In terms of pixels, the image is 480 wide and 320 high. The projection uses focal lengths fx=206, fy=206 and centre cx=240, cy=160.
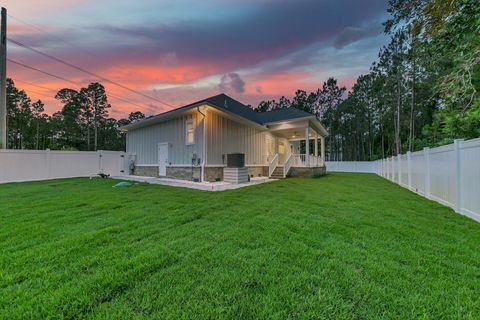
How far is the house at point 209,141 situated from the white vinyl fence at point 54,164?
5.31ft

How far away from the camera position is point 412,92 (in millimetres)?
18625

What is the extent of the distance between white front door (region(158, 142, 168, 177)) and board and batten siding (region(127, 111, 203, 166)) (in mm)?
293

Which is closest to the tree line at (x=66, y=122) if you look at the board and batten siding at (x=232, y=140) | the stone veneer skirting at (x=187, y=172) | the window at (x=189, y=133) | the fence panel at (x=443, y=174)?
the stone veneer skirting at (x=187, y=172)

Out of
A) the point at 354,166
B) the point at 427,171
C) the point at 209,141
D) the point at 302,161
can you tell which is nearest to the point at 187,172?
the point at 209,141

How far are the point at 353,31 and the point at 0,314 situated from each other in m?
13.6

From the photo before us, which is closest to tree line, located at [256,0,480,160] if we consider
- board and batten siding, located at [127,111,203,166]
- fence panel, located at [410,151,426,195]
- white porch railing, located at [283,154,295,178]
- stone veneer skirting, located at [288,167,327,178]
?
fence panel, located at [410,151,426,195]

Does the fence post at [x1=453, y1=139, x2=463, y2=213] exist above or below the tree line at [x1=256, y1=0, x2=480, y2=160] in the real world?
below

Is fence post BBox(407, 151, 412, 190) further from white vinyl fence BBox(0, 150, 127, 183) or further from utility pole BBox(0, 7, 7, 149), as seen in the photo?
utility pole BBox(0, 7, 7, 149)

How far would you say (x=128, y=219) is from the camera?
3975 mm

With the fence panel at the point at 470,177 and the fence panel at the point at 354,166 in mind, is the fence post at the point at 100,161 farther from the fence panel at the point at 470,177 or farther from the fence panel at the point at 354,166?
the fence panel at the point at 354,166

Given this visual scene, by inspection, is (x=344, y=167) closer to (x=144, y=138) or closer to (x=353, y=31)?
(x=353, y=31)

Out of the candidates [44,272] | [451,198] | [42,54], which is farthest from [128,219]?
[42,54]

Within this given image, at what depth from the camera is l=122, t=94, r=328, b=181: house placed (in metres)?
10.2

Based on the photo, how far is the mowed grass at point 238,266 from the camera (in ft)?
5.25
